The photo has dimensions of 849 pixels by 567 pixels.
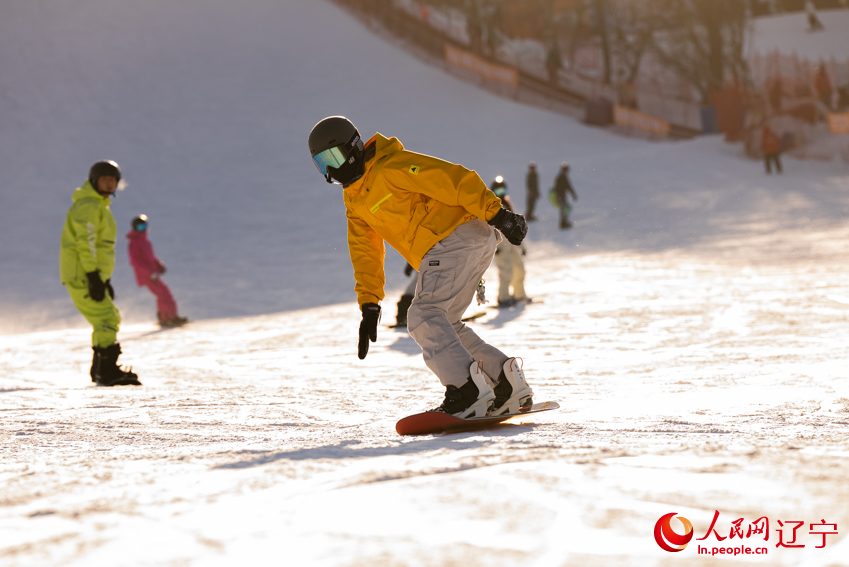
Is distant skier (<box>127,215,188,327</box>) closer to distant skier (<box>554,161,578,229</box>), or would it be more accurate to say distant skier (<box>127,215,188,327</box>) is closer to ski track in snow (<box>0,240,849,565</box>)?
ski track in snow (<box>0,240,849,565</box>)

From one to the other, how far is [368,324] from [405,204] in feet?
2.05

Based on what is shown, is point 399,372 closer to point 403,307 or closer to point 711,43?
point 403,307

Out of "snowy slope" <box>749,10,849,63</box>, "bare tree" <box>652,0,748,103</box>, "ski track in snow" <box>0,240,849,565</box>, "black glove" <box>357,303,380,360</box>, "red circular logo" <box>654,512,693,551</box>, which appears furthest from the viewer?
"snowy slope" <box>749,10,849,63</box>

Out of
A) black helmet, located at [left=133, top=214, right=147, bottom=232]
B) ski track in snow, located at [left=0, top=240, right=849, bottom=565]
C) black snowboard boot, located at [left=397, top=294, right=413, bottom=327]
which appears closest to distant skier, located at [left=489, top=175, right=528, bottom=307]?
black snowboard boot, located at [left=397, top=294, right=413, bottom=327]

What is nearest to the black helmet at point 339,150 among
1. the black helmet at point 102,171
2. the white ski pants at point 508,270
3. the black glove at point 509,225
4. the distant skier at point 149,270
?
the black glove at point 509,225

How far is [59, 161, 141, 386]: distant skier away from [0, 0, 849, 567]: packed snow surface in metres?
0.36

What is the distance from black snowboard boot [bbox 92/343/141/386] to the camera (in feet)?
21.2

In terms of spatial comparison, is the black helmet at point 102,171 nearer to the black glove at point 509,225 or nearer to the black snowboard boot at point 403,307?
the black snowboard boot at point 403,307

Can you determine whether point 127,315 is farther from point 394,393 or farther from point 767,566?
point 767,566

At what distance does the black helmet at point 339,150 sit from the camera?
12.8 feet

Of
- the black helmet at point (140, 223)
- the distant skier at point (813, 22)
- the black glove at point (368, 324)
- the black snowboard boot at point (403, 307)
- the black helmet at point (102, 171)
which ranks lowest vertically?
the black snowboard boot at point (403, 307)

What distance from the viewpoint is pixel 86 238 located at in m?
6.40

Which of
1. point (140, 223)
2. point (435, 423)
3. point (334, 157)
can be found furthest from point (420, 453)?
point (140, 223)

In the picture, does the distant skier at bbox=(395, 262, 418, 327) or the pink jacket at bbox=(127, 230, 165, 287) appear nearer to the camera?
the distant skier at bbox=(395, 262, 418, 327)
